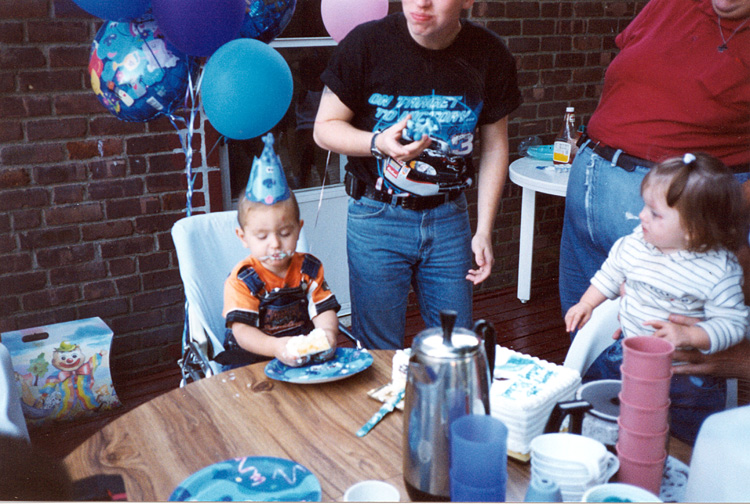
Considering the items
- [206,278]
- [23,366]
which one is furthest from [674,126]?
[23,366]

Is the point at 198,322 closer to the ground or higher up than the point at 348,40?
closer to the ground

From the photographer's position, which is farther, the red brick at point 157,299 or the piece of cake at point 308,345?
the red brick at point 157,299

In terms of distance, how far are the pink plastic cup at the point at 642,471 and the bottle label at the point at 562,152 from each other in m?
2.24

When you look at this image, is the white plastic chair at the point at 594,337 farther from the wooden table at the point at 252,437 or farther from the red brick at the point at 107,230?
the red brick at the point at 107,230

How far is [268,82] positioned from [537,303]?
2.30 meters

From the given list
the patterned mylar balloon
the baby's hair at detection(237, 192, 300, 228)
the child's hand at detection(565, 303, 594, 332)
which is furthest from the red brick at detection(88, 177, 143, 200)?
the child's hand at detection(565, 303, 594, 332)

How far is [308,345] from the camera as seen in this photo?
4.03 feet

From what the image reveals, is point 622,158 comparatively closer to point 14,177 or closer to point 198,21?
point 198,21

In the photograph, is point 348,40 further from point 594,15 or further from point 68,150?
point 594,15

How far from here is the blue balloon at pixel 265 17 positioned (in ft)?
5.78

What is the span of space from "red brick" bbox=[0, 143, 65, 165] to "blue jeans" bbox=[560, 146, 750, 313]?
1754mm

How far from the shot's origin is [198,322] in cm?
158

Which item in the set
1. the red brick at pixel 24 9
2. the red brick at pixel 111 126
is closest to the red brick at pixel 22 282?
the red brick at pixel 111 126

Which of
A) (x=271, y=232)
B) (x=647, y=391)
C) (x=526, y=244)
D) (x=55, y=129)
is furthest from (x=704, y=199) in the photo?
(x=526, y=244)
